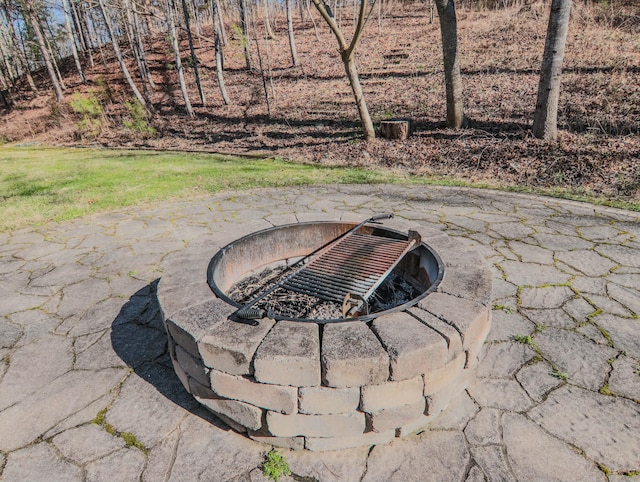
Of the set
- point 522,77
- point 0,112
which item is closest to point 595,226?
point 522,77

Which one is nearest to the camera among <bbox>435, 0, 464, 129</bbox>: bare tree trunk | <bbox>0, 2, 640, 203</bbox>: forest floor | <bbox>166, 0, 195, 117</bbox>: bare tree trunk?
<bbox>0, 2, 640, 203</bbox>: forest floor

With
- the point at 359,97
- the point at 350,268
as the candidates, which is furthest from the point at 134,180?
the point at 350,268

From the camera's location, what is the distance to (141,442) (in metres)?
1.76

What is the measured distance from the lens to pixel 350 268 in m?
2.48

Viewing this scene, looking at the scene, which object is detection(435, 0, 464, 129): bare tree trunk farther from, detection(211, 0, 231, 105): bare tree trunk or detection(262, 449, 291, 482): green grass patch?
detection(211, 0, 231, 105): bare tree trunk

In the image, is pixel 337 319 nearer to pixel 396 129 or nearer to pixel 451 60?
pixel 396 129

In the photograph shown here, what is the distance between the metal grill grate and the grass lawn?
3247 millimetres

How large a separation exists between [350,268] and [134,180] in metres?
5.56

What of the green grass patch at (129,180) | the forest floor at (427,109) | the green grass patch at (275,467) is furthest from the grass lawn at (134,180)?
the green grass patch at (275,467)

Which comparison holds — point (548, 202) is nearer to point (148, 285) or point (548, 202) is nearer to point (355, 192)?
point (355, 192)

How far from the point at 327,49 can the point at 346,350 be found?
2039cm

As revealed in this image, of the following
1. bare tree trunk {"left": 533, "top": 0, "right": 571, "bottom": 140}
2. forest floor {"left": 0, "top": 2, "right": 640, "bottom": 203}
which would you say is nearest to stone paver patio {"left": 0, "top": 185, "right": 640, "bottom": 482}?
forest floor {"left": 0, "top": 2, "right": 640, "bottom": 203}

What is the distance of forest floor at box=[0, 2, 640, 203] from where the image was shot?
19.4 feet

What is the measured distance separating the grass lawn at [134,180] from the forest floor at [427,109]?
35.8 inches
